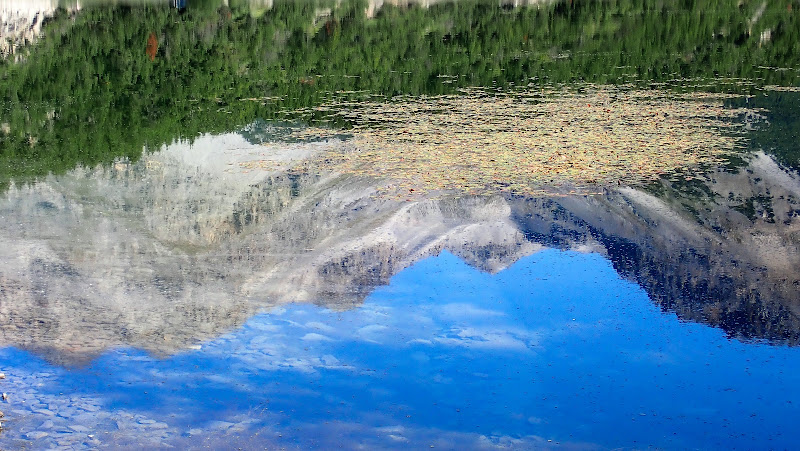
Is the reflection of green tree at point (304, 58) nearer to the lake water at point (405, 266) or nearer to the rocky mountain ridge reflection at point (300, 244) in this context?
the lake water at point (405, 266)

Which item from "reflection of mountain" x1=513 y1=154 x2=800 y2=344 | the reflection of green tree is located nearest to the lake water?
"reflection of mountain" x1=513 y1=154 x2=800 y2=344

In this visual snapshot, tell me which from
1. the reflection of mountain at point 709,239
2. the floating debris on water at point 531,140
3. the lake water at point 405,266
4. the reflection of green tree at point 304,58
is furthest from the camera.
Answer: the reflection of green tree at point 304,58

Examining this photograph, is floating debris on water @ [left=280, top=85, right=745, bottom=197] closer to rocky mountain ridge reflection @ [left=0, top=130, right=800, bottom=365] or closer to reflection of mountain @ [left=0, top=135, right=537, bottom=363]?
rocky mountain ridge reflection @ [left=0, top=130, right=800, bottom=365]

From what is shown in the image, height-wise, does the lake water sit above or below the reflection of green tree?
below

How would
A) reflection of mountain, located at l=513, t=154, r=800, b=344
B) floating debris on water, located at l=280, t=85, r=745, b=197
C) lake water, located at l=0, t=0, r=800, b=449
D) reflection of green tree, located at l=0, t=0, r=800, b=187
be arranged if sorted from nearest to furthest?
lake water, located at l=0, t=0, r=800, b=449 < reflection of mountain, located at l=513, t=154, r=800, b=344 < floating debris on water, located at l=280, t=85, r=745, b=197 < reflection of green tree, located at l=0, t=0, r=800, b=187

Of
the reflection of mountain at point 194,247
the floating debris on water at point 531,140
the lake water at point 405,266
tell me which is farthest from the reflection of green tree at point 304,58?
the floating debris on water at point 531,140

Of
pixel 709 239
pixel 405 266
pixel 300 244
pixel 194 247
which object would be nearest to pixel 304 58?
pixel 194 247
